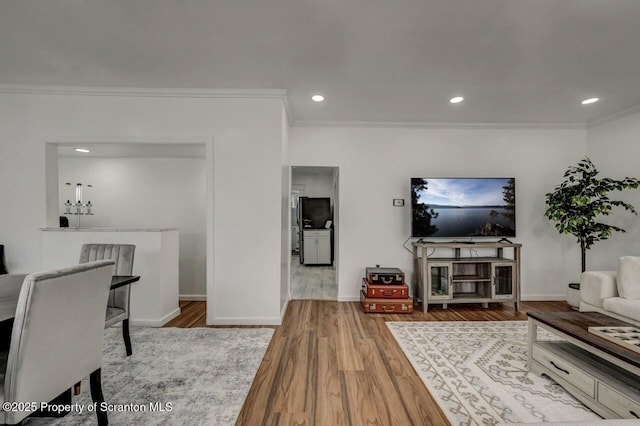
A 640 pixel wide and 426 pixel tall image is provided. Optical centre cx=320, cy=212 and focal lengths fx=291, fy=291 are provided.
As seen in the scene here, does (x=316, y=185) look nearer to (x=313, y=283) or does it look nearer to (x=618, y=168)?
(x=313, y=283)

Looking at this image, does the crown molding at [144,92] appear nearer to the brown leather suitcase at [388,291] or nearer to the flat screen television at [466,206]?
the flat screen television at [466,206]

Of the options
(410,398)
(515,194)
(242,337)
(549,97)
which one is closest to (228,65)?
(242,337)

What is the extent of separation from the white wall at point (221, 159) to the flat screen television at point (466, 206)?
2017 millimetres

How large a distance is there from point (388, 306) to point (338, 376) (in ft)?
5.38

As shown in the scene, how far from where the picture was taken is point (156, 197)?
4.48m

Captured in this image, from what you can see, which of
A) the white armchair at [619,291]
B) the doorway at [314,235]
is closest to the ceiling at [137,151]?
the doorway at [314,235]

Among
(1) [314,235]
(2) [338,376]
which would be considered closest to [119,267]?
(2) [338,376]

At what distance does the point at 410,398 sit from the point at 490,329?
172 cm

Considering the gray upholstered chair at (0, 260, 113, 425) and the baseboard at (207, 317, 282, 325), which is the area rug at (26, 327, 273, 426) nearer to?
the baseboard at (207, 317, 282, 325)

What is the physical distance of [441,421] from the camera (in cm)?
172

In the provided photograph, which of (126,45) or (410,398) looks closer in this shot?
(410,398)

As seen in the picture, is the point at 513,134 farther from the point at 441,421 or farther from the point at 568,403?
the point at 441,421

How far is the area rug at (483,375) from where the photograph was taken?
1780mm

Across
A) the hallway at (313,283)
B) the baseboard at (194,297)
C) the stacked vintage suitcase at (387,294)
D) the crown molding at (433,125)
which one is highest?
the crown molding at (433,125)
